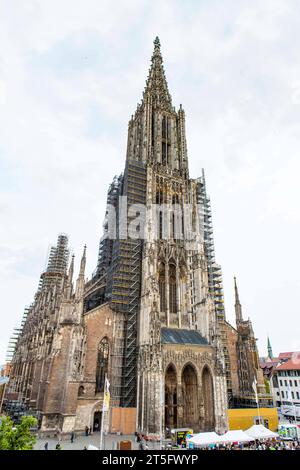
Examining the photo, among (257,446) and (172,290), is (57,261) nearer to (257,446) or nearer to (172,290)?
(172,290)

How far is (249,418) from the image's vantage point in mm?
31562

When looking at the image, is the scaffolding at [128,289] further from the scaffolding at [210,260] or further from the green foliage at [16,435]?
the green foliage at [16,435]

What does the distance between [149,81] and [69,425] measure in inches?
2211

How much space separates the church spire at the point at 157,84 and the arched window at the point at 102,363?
1567 inches

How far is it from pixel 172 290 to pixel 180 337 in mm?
6824

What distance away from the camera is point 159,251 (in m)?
38.2

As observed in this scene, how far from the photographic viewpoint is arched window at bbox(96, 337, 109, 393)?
3072 centimetres

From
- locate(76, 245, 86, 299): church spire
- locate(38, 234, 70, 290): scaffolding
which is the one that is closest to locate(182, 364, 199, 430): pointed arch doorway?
locate(76, 245, 86, 299): church spire

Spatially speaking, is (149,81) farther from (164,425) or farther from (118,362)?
(164,425)

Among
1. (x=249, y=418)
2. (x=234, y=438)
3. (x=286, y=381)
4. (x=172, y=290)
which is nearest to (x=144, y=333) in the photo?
(x=172, y=290)

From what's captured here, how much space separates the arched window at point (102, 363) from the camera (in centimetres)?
3072

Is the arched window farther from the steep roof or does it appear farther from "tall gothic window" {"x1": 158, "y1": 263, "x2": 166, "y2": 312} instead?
the steep roof

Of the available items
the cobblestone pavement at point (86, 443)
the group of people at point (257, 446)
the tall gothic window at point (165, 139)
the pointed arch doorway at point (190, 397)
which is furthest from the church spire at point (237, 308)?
the tall gothic window at point (165, 139)
